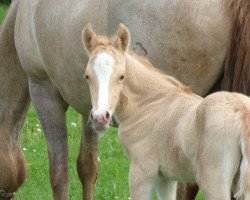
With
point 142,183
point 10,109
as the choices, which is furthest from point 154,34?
point 10,109

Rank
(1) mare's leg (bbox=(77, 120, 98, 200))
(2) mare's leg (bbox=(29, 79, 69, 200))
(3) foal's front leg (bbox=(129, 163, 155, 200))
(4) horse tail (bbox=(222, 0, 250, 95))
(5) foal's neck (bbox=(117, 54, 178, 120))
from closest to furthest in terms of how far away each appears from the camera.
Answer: (3) foal's front leg (bbox=(129, 163, 155, 200)), (5) foal's neck (bbox=(117, 54, 178, 120)), (4) horse tail (bbox=(222, 0, 250, 95)), (2) mare's leg (bbox=(29, 79, 69, 200)), (1) mare's leg (bbox=(77, 120, 98, 200))

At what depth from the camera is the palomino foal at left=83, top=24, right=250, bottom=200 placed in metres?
4.61

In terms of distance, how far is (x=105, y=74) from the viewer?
488 cm

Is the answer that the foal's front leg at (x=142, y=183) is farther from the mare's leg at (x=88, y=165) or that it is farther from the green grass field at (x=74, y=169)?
the green grass field at (x=74, y=169)

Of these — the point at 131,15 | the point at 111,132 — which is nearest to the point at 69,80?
the point at 131,15

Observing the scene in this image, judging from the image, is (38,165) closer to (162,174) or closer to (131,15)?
(131,15)

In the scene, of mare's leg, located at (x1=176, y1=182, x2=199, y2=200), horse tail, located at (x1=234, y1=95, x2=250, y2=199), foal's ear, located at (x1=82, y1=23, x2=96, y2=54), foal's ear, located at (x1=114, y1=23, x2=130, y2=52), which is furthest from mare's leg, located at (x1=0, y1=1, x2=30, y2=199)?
horse tail, located at (x1=234, y1=95, x2=250, y2=199)

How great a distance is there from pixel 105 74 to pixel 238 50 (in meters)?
1.12

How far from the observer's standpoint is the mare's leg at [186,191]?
6332mm

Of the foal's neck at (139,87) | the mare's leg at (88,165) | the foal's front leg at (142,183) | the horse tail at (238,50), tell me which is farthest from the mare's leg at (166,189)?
the mare's leg at (88,165)

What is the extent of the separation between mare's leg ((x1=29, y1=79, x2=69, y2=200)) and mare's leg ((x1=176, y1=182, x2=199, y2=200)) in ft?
3.68

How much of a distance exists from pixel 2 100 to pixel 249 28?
102 inches

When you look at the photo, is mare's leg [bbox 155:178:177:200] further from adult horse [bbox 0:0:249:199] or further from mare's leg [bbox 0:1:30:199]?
mare's leg [bbox 0:1:30:199]

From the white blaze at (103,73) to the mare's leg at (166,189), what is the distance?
0.73m
